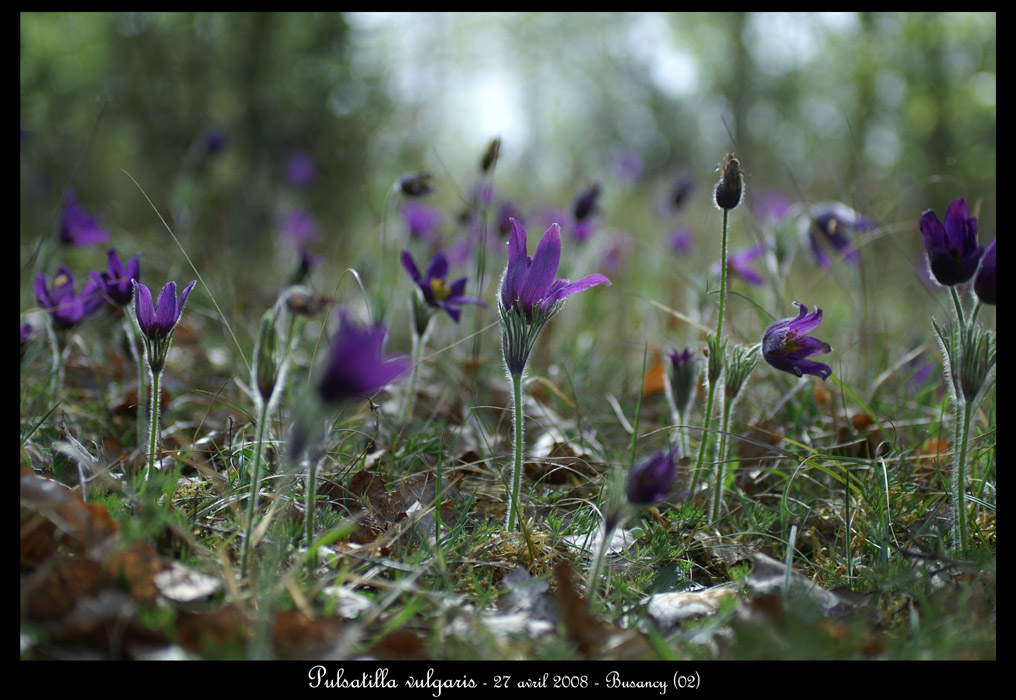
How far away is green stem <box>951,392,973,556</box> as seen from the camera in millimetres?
1767

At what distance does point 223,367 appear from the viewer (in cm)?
322

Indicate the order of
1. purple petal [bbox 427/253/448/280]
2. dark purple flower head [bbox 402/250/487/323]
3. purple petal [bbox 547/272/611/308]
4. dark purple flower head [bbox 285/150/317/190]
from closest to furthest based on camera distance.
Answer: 1. purple petal [bbox 547/272/611/308]
2. dark purple flower head [bbox 402/250/487/323]
3. purple petal [bbox 427/253/448/280]
4. dark purple flower head [bbox 285/150/317/190]

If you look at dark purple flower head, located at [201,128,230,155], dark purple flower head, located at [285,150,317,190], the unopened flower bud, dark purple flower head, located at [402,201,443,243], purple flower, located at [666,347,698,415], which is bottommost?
purple flower, located at [666,347,698,415]

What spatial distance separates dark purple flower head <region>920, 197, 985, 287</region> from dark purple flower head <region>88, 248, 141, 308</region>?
7.07 ft

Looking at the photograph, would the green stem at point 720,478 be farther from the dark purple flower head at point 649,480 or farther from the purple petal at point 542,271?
the purple petal at point 542,271

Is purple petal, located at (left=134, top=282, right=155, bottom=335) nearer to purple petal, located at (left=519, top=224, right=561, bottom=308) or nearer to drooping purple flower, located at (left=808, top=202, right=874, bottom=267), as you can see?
purple petal, located at (left=519, top=224, right=561, bottom=308)

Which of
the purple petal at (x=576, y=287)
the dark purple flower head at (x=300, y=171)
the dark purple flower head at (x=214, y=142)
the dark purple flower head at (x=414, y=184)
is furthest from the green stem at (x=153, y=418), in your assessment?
the dark purple flower head at (x=300, y=171)

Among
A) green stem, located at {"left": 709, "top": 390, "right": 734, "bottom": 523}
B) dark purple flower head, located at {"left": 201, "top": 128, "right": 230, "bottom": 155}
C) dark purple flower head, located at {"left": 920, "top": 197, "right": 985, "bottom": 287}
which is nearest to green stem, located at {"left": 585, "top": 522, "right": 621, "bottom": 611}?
green stem, located at {"left": 709, "top": 390, "right": 734, "bottom": 523}

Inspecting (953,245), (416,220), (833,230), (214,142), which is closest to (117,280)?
(416,220)

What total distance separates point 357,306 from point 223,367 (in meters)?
1.58

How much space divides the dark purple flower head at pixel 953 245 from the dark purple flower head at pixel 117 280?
7.07 feet

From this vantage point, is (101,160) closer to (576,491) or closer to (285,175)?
(285,175)
